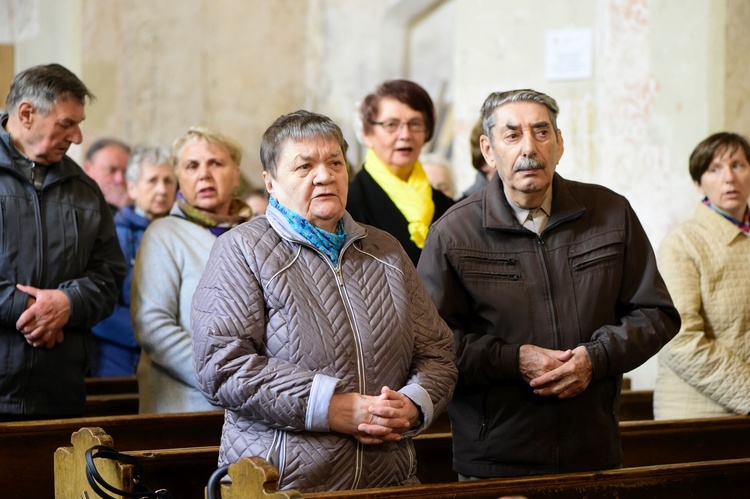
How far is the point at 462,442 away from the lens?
290 centimetres

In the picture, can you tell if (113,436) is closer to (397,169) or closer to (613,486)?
(397,169)

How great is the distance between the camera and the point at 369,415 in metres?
2.38

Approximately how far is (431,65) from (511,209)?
20.8ft

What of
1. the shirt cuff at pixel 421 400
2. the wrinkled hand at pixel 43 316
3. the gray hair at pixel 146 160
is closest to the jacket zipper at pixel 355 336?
the shirt cuff at pixel 421 400

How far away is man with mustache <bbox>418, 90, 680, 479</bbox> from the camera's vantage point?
282cm

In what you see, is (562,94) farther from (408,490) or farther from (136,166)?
(408,490)

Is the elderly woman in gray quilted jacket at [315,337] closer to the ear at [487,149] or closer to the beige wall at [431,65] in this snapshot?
the ear at [487,149]

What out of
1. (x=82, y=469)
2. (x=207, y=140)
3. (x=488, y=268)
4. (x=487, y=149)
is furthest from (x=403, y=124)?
(x=82, y=469)

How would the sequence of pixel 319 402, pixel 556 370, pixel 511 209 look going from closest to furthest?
pixel 319 402 → pixel 556 370 → pixel 511 209

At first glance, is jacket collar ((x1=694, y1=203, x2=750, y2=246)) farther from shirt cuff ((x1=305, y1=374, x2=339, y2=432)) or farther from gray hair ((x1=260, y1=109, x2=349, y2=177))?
shirt cuff ((x1=305, y1=374, x2=339, y2=432))

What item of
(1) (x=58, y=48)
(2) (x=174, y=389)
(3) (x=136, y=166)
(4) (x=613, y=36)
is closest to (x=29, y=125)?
(2) (x=174, y=389)

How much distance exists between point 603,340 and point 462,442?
0.47m

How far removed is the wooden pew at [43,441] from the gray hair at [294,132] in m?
1.12

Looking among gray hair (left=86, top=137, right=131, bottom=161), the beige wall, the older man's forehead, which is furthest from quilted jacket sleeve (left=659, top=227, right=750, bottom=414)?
gray hair (left=86, top=137, right=131, bottom=161)
